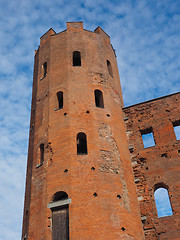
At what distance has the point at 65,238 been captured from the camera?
13.0 m

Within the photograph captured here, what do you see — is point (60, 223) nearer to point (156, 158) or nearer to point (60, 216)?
point (60, 216)

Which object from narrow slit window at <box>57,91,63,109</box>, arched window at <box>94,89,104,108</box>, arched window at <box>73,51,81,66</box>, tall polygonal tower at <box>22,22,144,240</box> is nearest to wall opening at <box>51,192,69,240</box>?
tall polygonal tower at <box>22,22,144,240</box>

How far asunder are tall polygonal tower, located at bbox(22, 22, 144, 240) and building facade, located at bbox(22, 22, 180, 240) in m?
0.04

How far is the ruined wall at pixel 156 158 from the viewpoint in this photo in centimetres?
1445

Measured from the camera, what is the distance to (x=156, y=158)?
16.4m

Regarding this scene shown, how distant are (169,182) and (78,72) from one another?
7902mm

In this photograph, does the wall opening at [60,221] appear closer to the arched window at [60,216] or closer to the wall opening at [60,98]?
the arched window at [60,216]

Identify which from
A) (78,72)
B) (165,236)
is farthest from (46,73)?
(165,236)

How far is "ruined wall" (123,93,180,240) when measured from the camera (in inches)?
569

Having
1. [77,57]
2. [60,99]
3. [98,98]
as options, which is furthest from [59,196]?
[77,57]

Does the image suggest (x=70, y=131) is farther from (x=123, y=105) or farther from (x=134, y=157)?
(x=123, y=105)

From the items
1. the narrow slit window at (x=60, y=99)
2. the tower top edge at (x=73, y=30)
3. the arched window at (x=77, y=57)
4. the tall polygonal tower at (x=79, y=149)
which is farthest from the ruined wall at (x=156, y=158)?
the tower top edge at (x=73, y=30)

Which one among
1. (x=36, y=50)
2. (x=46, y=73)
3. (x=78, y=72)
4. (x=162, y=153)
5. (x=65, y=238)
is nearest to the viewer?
(x=65, y=238)

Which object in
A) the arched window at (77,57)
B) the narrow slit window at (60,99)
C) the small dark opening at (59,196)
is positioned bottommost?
the small dark opening at (59,196)
